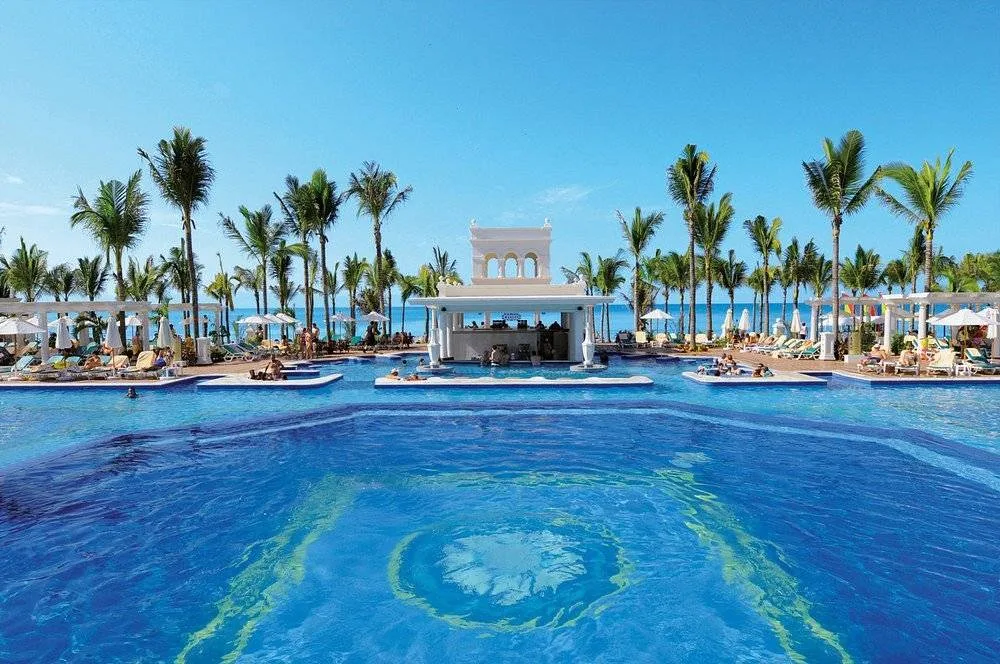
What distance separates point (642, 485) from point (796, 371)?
13.7 metres

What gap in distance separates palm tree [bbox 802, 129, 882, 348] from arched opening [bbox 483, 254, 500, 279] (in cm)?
1458

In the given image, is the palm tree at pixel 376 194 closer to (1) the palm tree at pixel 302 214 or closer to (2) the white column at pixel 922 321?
(1) the palm tree at pixel 302 214

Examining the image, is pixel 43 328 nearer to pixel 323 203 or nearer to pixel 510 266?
pixel 323 203

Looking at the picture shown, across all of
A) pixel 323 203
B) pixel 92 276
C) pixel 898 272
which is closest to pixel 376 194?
pixel 323 203

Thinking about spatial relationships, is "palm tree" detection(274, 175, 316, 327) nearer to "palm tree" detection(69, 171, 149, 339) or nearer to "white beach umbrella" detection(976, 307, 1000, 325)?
"palm tree" detection(69, 171, 149, 339)

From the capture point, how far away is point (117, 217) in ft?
78.4

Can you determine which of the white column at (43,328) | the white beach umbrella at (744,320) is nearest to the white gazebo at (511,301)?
the white column at (43,328)

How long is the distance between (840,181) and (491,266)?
52.2ft

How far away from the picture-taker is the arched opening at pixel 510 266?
24.5 m

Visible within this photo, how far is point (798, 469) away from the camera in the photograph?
360 inches

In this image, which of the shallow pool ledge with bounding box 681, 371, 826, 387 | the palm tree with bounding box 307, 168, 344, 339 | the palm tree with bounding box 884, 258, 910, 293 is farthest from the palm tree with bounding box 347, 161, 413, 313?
the palm tree with bounding box 884, 258, 910, 293

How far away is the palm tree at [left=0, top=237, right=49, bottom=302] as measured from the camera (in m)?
34.3

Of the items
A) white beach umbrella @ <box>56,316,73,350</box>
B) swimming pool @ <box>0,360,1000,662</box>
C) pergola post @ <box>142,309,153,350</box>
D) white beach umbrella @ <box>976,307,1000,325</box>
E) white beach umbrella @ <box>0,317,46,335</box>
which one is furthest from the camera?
pergola post @ <box>142,309,153,350</box>

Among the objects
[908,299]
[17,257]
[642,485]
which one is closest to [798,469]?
[642,485]
